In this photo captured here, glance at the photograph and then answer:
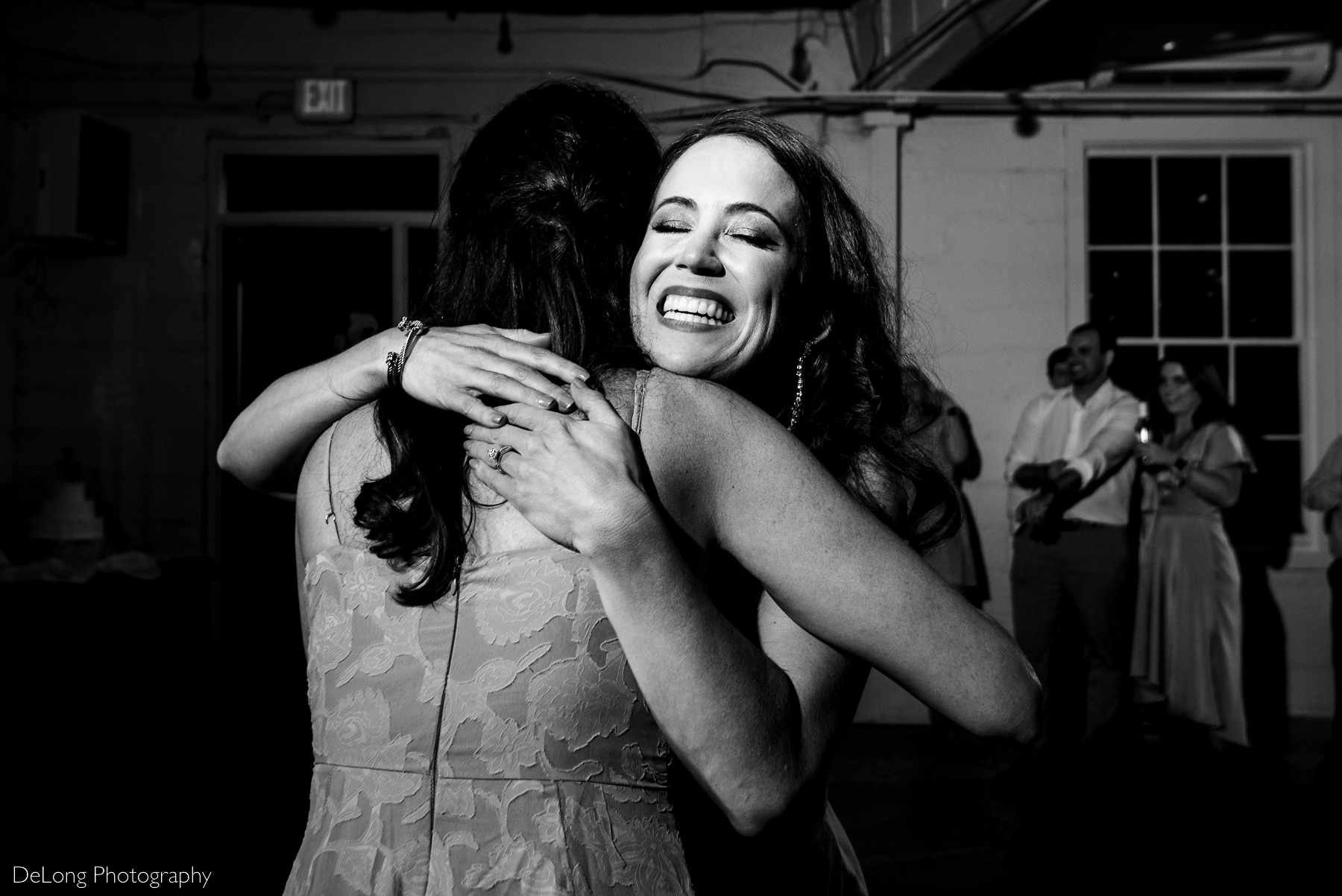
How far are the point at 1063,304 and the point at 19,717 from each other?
17.3 feet

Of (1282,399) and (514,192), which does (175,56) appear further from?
(1282,399)

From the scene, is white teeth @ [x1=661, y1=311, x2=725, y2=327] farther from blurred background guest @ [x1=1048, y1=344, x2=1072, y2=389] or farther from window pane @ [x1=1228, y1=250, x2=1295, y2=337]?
window pane @ [x1=1228, y1=250, x2=1295, y2=337]

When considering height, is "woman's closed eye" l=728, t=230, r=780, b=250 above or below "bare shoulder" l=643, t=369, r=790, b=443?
above

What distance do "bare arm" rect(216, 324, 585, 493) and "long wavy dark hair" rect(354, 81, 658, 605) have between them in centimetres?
6

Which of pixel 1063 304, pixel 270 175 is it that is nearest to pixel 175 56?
pixel 270 175

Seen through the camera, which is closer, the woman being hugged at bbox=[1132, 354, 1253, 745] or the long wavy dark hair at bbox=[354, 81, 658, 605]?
the long wavy dark hair at bbox=[354, 81, 658, 605]

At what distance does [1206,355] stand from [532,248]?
602cm

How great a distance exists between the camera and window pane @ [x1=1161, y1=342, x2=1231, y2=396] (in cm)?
622

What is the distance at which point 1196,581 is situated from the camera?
5.22 metres

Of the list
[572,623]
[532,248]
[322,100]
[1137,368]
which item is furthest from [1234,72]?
[572,623]

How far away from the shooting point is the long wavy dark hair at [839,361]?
4.47 feet

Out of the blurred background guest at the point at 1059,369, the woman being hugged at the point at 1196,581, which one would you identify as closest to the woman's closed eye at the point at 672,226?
the woman being hugged at the point at 1196,581

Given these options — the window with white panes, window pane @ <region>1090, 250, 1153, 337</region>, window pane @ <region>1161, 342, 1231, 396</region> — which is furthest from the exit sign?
window pane @ <region>1161, 342, 1231, 396</region>

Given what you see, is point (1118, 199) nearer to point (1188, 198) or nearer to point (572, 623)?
point (1188, 198)
